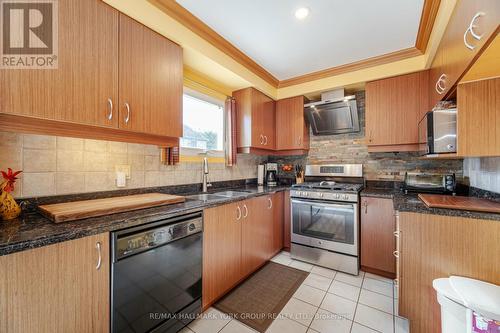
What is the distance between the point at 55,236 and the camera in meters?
0.89

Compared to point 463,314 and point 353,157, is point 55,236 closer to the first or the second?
point 463,314

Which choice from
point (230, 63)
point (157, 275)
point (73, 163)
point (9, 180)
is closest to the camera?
point (9, 180)

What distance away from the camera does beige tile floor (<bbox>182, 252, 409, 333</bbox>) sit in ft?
5.00

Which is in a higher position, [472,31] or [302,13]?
[302,13]

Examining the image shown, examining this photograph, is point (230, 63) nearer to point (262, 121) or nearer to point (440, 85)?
point (262, 121)

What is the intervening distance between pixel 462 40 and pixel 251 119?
1.93 m

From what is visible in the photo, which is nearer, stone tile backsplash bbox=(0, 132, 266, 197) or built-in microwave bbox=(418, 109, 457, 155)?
stone tile backsplash bbox=(0, 132, 266, 197)

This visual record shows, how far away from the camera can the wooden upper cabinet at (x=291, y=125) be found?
298cm

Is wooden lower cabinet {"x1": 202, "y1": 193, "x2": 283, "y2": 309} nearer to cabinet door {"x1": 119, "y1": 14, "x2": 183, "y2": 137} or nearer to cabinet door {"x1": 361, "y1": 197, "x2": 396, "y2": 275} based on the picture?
cabinet door {"x1": 119, "y1": 14, "x2": 183, "y2": 137}

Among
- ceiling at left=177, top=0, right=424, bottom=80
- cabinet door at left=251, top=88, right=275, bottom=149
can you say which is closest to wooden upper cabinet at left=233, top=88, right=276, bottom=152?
cabinet door at left=251, top=88, right=275, bottom=149

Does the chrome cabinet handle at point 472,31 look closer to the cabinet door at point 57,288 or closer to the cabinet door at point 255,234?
the cabinet door at point 255,234

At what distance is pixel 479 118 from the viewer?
4.23 ft

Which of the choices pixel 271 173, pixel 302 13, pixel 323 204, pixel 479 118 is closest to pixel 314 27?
pixel 302 13

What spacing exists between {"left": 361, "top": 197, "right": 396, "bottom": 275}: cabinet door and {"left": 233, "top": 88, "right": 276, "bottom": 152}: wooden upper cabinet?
4.80 ft
